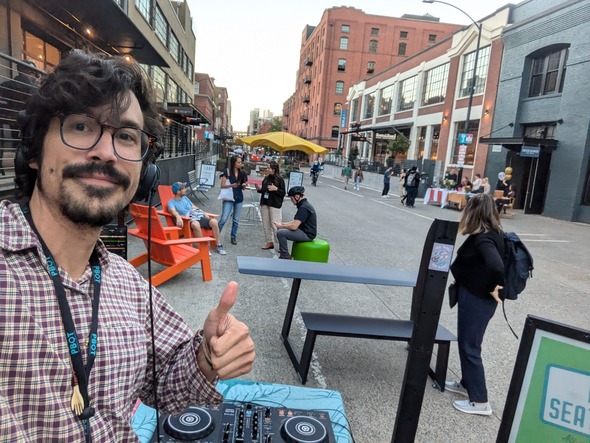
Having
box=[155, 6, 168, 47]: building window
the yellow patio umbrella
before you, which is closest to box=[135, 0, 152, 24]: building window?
box=[155, 6, 168, 47]: building window

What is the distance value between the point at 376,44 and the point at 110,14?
62880 millimetres

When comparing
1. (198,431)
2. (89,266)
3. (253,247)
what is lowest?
(253,247)

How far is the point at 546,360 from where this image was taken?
189 centimetres

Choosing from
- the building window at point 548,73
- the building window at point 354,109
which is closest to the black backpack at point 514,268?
the building window at point 548,73

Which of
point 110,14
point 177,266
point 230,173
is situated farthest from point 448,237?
point 110,14

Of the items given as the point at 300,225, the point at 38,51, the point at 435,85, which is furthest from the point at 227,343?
the point at 435,85

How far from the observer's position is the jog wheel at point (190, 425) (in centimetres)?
195

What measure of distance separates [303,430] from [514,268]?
2389 millimetres

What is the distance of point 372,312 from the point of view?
5391 mm

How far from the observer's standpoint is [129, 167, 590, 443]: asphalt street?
129 inches

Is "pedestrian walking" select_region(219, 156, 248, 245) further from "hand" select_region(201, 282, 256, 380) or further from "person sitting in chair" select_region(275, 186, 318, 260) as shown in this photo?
"hand" select_region(201, 282, 256, 380)

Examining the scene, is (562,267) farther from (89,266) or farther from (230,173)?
(89,266)

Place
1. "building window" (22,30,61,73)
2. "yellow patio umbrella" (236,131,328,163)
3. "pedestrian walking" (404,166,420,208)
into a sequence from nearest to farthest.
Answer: "building window" (22,30,61,73), "yellow patio umbrella" (236,131,328,163), "pedestrian walking" (404,166,420,208)

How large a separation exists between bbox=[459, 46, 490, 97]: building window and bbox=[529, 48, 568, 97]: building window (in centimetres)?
337
